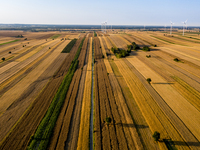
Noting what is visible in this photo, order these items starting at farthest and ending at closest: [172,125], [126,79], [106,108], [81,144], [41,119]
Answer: [126,79] → [106,108] → [41,119] → [172,125] → [81,144]

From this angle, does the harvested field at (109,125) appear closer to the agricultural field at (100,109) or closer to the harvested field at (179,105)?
the agricultural field at (100,109)

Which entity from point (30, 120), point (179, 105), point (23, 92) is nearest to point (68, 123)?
point (30, 120)

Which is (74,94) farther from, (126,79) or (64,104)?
(126,79)

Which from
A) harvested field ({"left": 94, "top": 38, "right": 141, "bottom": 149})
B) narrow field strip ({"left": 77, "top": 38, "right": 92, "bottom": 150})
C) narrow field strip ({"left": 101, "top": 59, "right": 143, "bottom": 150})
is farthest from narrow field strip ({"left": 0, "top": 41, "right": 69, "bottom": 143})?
narrow field strip ({"left": 101, "top": 59, "right": 143, "bottom": 150})

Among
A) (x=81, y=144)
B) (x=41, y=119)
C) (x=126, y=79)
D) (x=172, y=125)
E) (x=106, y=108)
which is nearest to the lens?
(x=81, y=144)

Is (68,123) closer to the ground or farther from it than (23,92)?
closer to the ground

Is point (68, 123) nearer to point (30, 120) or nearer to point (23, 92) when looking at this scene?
point (30, 120)

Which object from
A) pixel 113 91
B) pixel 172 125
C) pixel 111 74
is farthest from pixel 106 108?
pixel 111 74

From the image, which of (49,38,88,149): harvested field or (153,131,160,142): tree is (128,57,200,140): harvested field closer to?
(153,131,160,142): tree

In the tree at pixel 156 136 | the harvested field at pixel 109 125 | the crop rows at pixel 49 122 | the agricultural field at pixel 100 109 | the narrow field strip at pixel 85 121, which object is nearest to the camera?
the tree at pixel 156 136

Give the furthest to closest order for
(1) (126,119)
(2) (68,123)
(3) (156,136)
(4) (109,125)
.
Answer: (1) (126,119) < (2) (68,123) < (4) (109,125) < (3) (156,136)

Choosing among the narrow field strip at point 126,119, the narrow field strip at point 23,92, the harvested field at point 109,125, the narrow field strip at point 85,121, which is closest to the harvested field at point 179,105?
the narrow field strip at point 126,119
